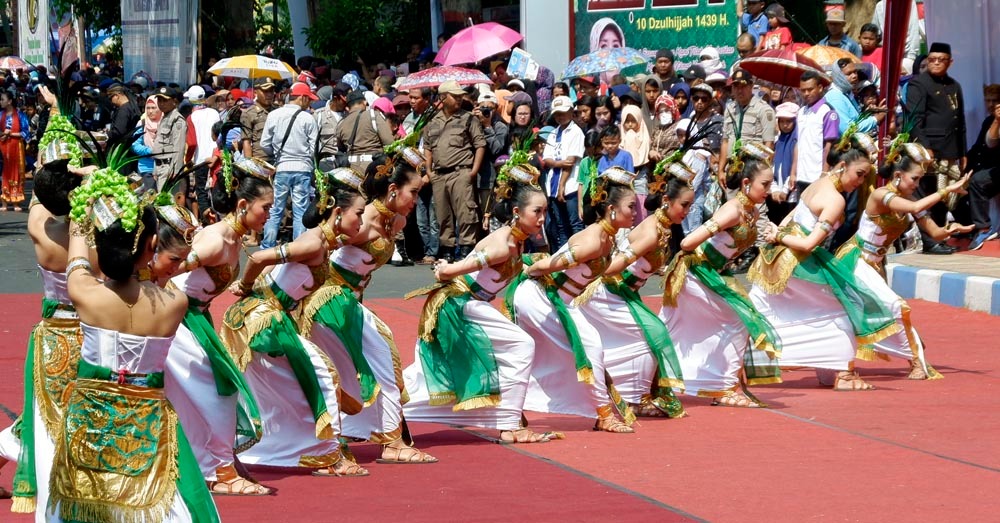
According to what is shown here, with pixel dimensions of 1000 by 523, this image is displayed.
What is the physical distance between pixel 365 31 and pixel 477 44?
655 cm

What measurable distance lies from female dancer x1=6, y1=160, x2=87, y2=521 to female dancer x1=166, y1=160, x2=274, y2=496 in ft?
1.46

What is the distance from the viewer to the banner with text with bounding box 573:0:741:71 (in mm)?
18719

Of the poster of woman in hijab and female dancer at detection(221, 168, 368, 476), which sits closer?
female dancer at detection(221, 168, 368, 476)

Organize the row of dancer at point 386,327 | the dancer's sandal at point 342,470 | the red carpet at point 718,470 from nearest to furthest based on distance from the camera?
the row of dancer at point 386,327
the red carpet at point 718,470
the dancer's sandal at point 342,470

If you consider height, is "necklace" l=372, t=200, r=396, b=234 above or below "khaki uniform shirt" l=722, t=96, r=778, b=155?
below

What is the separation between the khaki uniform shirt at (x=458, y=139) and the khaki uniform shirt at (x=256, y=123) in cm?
227

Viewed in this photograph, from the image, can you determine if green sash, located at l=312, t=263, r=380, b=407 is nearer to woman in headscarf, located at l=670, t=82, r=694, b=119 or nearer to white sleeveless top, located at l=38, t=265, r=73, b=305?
white sleeveless top, located at l=38, t=265, r=73, b=305

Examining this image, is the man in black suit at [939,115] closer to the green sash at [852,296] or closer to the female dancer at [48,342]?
the green sash at [852,296]

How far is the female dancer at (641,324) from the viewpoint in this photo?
337 inches

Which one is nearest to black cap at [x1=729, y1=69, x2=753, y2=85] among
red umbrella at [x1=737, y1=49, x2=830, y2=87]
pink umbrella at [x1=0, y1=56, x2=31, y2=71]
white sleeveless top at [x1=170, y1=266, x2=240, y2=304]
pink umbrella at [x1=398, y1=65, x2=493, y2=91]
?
red umbrella at [x1=737, y1=49, x2=830, y2=87]

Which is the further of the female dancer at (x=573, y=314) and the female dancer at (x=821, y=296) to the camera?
the female dancer at (x=821, y=296)

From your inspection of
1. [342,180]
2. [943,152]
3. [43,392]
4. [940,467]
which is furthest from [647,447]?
[943,152]

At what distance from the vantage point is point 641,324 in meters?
8.55

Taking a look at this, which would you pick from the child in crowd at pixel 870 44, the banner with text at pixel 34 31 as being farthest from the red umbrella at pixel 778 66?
the banner with text at pixel 34 31
